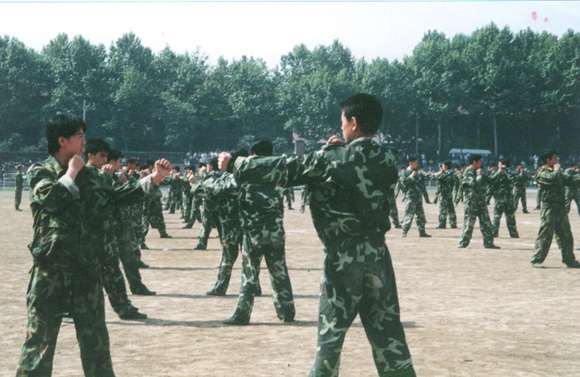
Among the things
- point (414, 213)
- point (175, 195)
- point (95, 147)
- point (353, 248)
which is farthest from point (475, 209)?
point (175, 195)

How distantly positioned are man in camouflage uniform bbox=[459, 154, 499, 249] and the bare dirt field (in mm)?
2212

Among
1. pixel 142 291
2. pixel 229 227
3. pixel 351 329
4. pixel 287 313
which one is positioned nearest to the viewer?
pixel 351 329

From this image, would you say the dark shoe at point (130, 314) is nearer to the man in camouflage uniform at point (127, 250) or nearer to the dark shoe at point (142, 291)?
the man in camouflage uniform at point (127, 250)

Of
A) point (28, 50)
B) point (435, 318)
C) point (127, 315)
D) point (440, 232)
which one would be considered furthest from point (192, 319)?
point (28, 50)

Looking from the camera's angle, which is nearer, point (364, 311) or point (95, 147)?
point (364, 311)

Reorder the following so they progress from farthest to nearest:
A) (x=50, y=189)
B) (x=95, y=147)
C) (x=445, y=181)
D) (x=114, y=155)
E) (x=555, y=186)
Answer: (x=445, y=181) < (x=555, y=186) < (x=114, y=155) < (x=95, y=147) < (x=50, y=189)

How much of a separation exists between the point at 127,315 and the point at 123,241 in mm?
1717

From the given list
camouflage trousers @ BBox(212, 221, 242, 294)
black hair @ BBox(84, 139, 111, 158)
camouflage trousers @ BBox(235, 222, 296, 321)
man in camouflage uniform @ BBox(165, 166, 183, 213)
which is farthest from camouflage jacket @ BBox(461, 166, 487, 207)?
man in camouflage uniform @ BBox(165, 166, 183, 213)

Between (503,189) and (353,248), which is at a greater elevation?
(503,189)

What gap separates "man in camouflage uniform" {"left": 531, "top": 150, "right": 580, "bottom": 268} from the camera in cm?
1405

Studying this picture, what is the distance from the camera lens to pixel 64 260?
195 inches

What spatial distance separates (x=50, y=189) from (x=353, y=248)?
206 centimetres

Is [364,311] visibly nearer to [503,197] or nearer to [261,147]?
[261,147]

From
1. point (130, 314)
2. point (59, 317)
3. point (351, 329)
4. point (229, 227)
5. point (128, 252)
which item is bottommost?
point (351, 329)
